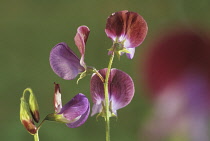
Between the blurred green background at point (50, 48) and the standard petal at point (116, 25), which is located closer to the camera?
the standard petal at point (116, 25)

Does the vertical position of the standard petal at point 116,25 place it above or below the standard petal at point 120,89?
above

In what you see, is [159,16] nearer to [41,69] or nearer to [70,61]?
[41,69]

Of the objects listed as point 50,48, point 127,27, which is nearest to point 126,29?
point 127,27

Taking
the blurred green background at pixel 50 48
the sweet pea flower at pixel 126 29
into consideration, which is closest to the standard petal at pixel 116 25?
the sweet pea flower at pixel 126 29

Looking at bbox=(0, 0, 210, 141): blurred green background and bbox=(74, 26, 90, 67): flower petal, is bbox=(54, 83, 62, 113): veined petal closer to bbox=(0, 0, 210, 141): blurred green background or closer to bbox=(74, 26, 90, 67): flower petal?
bbox=(74, 26, 90, 67): flower petal

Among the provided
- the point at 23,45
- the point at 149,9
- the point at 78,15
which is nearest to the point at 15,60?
the point at 23,45

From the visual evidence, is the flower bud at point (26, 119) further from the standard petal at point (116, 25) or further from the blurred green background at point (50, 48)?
the blurred green background at point (50, 48)
